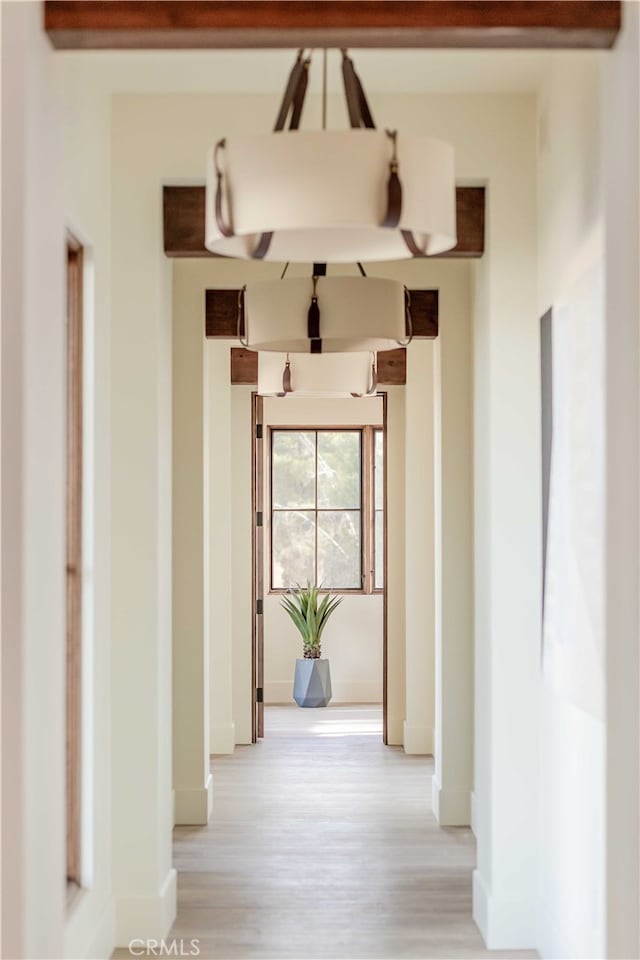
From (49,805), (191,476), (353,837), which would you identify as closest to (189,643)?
(191,476)

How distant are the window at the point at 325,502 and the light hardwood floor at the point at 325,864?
2354mm

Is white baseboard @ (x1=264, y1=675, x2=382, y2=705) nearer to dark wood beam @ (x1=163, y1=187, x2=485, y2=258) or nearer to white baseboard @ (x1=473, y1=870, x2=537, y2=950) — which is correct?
white baseboard @ (x1=473, y1=870, x2=537, y2=950)

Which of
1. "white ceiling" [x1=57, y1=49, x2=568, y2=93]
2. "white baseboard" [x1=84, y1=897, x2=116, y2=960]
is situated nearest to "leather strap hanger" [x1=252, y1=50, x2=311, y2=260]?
"white ceiling" [x1=57, y1=49, x2=568, y2=93]

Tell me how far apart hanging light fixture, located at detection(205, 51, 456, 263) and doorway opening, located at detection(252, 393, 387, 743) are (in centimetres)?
706

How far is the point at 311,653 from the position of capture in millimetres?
9203

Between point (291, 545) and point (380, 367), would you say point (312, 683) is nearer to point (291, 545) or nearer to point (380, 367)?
point (291, 545)

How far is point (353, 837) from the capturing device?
5.42 meters

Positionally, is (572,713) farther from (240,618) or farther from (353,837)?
(240,618)

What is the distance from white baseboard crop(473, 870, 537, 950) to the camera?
389 cm

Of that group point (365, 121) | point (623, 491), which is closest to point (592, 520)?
point (623, 491)

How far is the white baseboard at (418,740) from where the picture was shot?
725 cm

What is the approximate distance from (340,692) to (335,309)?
6.23m

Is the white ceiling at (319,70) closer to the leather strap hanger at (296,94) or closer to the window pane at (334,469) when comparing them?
the leather strap hanger at (296,94)

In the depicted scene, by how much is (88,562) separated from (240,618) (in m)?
3.98
